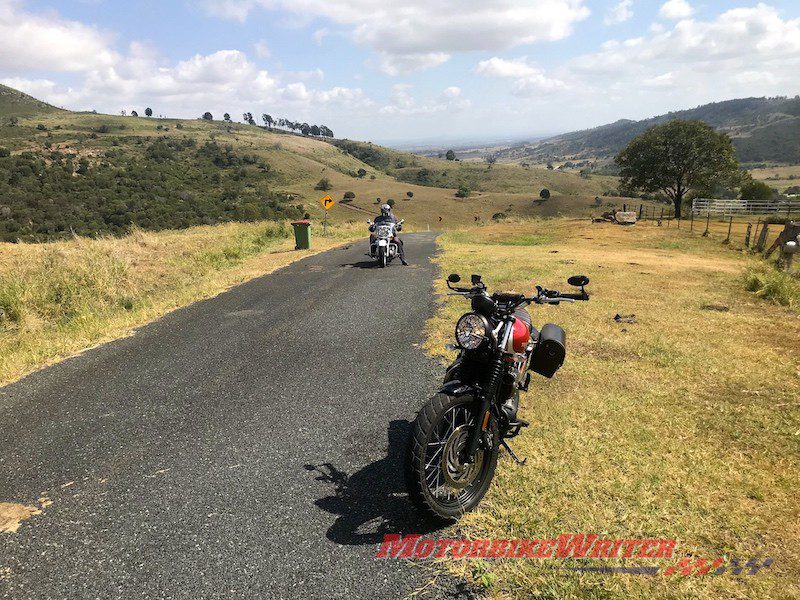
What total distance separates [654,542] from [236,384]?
4.93 meters

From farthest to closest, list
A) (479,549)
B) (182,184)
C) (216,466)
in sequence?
(182,184)
(216,466)
(479,549)

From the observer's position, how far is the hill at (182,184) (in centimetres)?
5400

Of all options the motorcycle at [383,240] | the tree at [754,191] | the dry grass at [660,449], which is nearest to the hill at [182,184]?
the motorcycle at [383,240]

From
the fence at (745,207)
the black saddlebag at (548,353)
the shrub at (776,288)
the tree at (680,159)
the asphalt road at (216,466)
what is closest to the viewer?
the asphalt road at (216,466)

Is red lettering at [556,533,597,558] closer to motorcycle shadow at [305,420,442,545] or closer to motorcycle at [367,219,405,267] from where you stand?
motorcycle shadow at [305,420,442,545]

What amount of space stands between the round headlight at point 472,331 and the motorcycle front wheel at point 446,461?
1.35ft

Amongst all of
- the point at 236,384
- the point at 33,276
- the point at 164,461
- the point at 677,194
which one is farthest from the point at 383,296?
the point at 677,194

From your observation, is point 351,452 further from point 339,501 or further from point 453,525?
point 453,525

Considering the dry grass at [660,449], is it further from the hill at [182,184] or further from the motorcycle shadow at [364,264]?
the hill at [182,184]

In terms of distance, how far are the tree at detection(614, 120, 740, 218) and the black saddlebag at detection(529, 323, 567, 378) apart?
38868mm

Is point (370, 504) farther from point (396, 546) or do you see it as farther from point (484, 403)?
point (484, 403)

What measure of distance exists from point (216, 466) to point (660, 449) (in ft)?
14.1

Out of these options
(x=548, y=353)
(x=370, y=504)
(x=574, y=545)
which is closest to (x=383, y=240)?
(x=548, y=353)

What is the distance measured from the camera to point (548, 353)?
4.24 meters
